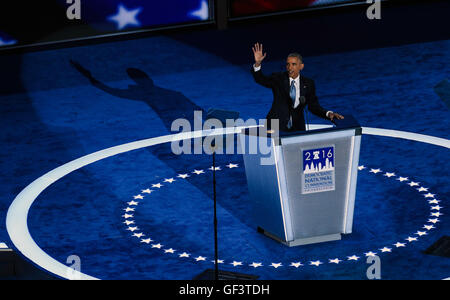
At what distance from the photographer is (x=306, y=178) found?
35.7ft

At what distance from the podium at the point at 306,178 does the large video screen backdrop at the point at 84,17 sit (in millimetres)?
7635

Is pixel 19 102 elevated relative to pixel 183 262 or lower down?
elevated

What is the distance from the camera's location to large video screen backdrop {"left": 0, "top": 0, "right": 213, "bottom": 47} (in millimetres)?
17766

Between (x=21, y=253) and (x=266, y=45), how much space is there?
27.4ft

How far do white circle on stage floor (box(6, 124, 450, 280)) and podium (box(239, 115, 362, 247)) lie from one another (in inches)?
84.0

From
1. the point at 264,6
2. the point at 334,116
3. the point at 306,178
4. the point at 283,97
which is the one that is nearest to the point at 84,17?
the point at 264,6

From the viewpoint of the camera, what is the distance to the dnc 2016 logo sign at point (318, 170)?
10.8 metres

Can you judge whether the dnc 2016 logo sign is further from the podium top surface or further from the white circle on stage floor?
the white circle on stage floor

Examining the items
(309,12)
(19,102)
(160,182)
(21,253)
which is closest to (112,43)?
(19,102)

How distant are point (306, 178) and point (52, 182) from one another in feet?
13.7

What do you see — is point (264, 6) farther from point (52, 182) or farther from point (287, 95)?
point (287, 95)

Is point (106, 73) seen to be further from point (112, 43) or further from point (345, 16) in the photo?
point (345, 16)

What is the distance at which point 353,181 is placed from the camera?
36.5 feet
